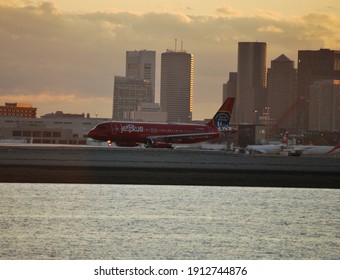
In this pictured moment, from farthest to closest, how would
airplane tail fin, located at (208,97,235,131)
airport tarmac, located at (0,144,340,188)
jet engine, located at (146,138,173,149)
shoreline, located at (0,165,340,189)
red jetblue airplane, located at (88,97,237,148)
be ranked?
airplane tail fin, located at (208,97,235,131), jet engine, located at (146,138,173,149), red jetblue airplane, located at (88,97,237,148), airport tarmac, located at (0,144,340,188), shoreline, located at (0,165,340,189)

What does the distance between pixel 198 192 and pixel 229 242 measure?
2773cm

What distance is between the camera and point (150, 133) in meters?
151

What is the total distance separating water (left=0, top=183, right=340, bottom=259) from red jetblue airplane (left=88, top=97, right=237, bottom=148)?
75338mm

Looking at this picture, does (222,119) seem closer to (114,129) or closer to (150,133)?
(150,133)

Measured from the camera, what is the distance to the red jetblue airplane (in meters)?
148

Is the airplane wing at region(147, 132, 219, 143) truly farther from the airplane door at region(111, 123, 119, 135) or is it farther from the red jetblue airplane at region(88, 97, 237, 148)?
the airplane door at region(111, 123, 119, 135)

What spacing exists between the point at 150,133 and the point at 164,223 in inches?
3996

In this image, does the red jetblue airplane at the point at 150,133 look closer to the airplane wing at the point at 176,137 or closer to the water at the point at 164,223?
the airplane wing at the point at 176,137

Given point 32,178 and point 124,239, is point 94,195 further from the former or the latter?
point 124,239

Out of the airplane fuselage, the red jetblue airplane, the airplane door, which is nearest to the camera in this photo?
the airplane door

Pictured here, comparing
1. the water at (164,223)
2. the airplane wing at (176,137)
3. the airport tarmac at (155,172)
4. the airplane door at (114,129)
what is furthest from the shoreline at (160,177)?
the airplane wing at (176,137)

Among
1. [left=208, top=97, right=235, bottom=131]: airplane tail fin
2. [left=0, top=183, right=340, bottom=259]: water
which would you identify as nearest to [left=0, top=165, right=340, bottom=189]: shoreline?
[left=0, top=183, right=340, bottom=259]: water
